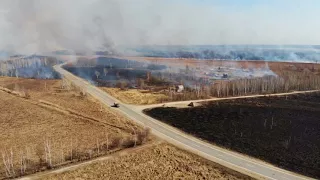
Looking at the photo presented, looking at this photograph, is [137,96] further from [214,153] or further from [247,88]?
[214,153]

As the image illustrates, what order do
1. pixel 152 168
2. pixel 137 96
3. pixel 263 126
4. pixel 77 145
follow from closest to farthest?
pixel 152 168 < pixel 77 145 < pixel 263 126 < pixel 137 96

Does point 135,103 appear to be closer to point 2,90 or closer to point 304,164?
point 2,90

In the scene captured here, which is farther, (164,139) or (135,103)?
(135,103)

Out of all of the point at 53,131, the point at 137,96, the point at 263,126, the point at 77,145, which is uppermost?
the point at 137,96

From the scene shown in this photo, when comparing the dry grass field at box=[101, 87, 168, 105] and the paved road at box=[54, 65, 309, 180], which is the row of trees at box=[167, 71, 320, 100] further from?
the paved road at box=[54, 65, 309, 180]

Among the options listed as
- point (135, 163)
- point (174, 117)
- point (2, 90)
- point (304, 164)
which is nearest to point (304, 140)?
point (304, 164)

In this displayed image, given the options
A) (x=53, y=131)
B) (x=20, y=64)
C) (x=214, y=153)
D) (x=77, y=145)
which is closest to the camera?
(x=214, y=153)

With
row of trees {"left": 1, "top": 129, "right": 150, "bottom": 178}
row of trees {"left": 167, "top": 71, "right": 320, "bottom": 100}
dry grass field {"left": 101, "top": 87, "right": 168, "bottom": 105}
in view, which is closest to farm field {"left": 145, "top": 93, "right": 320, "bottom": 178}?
row of trees {"left": 167, "top": 71, "right": 320, "bottom": 100}

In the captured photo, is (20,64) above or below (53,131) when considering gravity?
above

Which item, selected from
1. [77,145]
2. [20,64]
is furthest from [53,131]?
[20,64]
